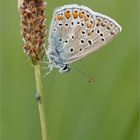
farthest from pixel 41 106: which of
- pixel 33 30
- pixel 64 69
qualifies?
pixel 64 69

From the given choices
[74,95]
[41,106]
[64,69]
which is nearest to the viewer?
[41,106]

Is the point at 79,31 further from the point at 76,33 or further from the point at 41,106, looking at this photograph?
the point at 41,106

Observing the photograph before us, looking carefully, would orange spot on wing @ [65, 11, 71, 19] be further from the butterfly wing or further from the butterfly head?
the butterfly head

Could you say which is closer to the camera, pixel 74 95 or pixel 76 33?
pixel 76 33

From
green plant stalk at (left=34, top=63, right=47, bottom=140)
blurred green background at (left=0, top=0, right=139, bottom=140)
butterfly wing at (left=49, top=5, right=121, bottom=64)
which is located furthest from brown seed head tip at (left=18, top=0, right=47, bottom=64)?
blurred green background at (left=0, top=0, right=139, bottom=140)
